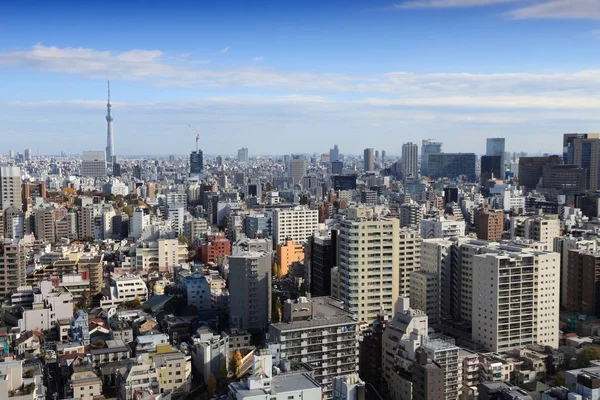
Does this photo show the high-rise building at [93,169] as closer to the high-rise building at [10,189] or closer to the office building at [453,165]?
the office building at [453,165]

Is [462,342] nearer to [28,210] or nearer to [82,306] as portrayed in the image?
[82,306]

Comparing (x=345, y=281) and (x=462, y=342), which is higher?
(x=345, y=281)

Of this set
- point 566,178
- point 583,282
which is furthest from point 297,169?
point 583,282

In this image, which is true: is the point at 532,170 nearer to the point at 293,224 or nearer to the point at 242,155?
the point at 293,224

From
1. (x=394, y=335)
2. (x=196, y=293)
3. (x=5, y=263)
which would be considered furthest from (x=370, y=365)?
(x=5, y=263)

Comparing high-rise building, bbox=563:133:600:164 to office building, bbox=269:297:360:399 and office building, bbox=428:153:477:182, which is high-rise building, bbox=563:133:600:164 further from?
office building, bbox=269:297:360:399
